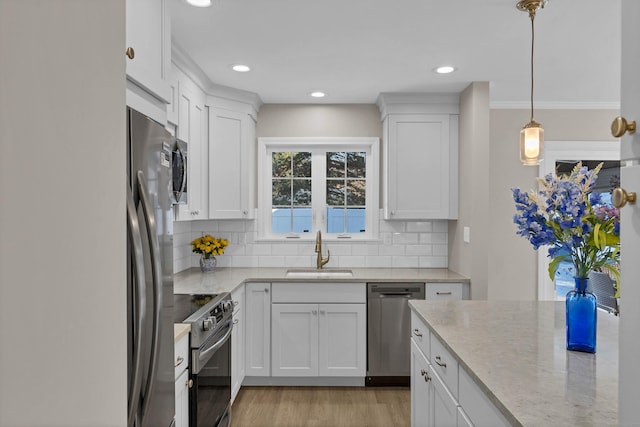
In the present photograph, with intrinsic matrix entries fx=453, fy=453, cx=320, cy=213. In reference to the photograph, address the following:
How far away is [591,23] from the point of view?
2418 mm

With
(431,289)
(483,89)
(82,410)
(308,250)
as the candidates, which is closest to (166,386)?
(82,410)

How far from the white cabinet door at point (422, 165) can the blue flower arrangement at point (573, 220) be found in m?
2.23

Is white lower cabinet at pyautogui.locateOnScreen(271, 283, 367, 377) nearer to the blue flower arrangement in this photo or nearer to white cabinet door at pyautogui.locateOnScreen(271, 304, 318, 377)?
white cabinet door at pyautogui.locateOnScreen(271, 304, 318, 377)

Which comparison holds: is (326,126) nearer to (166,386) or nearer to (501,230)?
(501,230)

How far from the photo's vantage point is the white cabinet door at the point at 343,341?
364cm

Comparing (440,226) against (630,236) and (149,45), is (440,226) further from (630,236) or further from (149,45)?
(630,236)

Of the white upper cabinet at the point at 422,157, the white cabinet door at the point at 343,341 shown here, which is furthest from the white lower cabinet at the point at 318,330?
the white upper cabinet at the point at 422,157

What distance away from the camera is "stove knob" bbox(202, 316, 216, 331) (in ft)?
7.16

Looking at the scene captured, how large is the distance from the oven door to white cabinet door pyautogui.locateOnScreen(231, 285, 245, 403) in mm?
293

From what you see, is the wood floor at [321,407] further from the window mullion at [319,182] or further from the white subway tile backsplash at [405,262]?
the window mullion at [319,182]

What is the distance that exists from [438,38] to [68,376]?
267 centimetres

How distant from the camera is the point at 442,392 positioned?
179 cm

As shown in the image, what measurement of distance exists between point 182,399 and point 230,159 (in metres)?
2.24

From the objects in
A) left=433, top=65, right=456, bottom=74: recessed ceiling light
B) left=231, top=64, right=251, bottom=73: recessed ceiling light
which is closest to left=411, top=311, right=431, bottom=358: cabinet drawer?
left=433, top=65, right=456, bottom=74: recessed ceiling light
